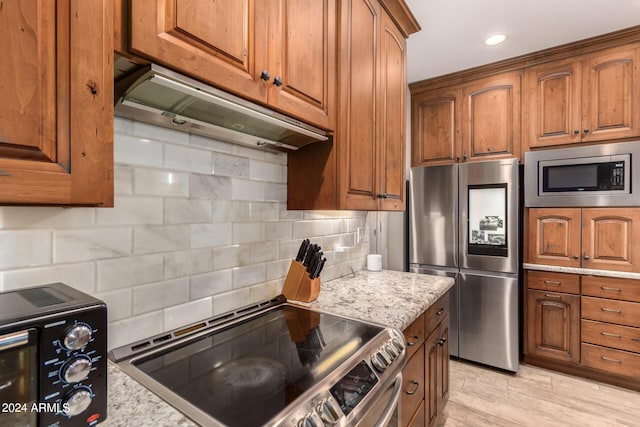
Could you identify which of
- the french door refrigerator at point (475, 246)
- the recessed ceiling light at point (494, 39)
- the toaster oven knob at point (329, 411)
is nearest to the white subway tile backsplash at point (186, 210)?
the toaster oven knob at point (329, 411)

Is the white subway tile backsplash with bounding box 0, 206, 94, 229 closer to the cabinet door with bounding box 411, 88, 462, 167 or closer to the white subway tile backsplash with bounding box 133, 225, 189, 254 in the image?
the white subway tile backsplash with bounding box 133, 225, 189, 254

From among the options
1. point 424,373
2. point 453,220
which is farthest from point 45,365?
Answer: point 453,220

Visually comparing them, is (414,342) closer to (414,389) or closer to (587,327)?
(414,389)

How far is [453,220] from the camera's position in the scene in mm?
2826

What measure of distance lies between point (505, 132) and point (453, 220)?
0.95 m

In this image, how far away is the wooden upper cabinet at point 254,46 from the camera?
75 centimetres

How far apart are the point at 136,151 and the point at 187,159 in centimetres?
18

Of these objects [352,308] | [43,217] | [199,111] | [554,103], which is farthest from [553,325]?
[43,217]

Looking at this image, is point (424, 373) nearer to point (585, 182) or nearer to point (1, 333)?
point (1, 333)

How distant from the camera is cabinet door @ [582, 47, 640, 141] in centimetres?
236

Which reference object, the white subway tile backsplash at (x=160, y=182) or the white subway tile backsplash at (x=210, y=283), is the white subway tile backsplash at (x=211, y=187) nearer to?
the white subway tile backsplash at (x=160, y=182)

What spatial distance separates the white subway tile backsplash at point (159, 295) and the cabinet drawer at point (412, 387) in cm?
96

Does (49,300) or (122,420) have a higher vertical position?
(49,300)

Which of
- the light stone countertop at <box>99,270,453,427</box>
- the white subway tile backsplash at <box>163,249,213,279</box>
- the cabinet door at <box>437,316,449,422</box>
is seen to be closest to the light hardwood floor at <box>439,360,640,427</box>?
the cabinet door at <box>437,316,449,422</box>
